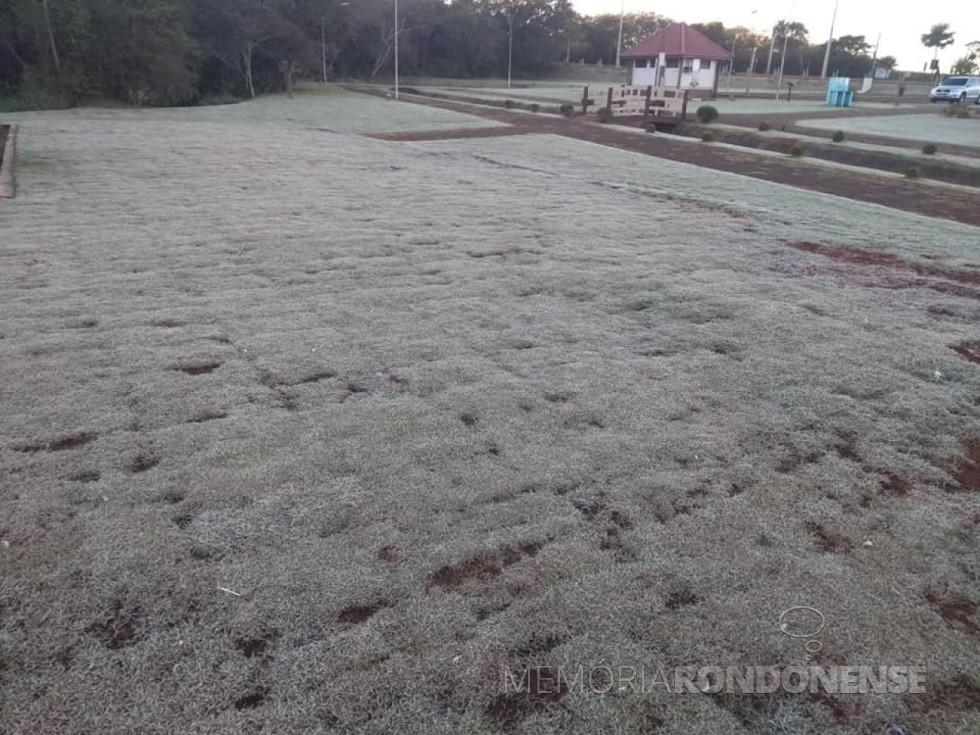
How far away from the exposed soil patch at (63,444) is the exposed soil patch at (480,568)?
180 cm

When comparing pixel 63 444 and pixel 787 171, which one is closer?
pixel 63 444

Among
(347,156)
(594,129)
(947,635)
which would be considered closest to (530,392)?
(947,635)

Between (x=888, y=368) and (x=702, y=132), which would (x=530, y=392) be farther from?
(x=702, y=132)

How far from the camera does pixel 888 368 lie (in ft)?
13.8

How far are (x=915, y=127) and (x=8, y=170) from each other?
27.9m

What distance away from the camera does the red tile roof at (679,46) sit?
1620 inches

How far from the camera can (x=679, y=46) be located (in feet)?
135

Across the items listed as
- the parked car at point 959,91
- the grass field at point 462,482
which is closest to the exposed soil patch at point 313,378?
the grass field at point 462,482

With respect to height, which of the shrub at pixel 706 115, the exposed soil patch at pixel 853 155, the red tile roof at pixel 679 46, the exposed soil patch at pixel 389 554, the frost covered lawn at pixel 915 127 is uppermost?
the red tile roof at pixel 679 46

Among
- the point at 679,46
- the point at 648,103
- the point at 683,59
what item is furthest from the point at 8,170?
the point at 679,46

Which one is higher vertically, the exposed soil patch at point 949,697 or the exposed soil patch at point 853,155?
the exposed soil patch at point 853,155

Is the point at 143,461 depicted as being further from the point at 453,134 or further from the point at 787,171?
the point at 453,134

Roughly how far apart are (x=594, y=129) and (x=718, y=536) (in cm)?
1987

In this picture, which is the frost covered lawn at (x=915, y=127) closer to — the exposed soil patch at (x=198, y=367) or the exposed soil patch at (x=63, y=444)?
the exposed soil patch at (x=198, y=367)
